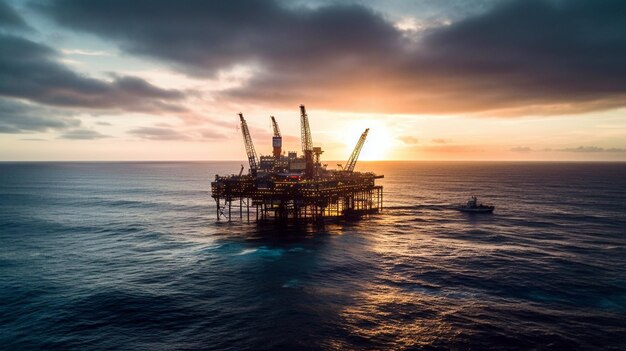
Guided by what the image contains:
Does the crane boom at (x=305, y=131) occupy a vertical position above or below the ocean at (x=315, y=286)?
above

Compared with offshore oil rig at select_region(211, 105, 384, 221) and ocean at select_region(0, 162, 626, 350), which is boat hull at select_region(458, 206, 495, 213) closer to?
ocean at select_region(0, 162, 626, 350)

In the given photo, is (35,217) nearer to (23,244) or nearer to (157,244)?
(23,244)

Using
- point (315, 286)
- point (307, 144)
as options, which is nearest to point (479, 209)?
point (307, 144)

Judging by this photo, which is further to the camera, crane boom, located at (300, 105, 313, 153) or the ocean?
crane boom, located at (300, 105, 313, 153)

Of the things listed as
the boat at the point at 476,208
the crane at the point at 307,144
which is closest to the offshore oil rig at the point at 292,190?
the crane at the point at 307,144

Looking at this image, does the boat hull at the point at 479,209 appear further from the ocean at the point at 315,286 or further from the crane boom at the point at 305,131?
the crane boom at the point at 305,131

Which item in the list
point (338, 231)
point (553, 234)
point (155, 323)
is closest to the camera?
point (155, 323)

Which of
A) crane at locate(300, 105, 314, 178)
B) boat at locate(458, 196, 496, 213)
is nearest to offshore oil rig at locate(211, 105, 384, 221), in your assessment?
crane at locate(300, 105, 314, 178)

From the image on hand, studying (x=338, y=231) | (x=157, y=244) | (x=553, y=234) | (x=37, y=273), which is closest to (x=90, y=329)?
(x=37, y=273)
